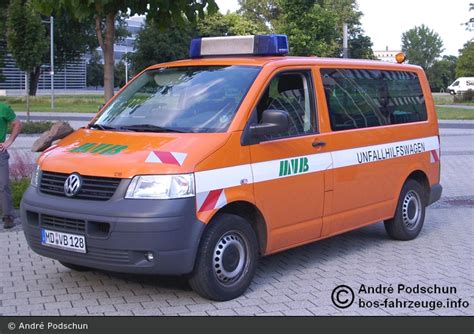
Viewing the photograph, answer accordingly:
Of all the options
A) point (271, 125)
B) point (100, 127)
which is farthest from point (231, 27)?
point (271, 125)

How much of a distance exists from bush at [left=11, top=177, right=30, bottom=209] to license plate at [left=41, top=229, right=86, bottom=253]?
3797 mm

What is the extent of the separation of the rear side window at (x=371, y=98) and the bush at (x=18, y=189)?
469 cm

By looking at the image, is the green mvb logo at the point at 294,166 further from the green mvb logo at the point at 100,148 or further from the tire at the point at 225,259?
the green mvb logo at the point at 100,148

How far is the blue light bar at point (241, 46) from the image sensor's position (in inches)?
256

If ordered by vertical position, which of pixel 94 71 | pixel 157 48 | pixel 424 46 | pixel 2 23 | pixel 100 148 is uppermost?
pixel 424 46

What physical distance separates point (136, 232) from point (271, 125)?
4.97 ft

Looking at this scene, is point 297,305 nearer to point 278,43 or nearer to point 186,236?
point 186,236

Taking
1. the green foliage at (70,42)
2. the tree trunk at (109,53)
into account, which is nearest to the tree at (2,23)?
the green foliage at (70,42)

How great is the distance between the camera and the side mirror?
562 cm

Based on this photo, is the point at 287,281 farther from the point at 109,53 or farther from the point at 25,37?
the point at 25,37

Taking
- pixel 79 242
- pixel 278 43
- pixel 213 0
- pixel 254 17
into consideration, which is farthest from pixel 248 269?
pixel 254 17

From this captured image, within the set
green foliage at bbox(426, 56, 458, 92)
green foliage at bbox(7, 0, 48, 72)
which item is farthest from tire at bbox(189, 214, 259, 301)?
green foliage at bbox(426, 56, 458, 92)

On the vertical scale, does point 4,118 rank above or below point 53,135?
above

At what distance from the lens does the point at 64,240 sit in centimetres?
529
